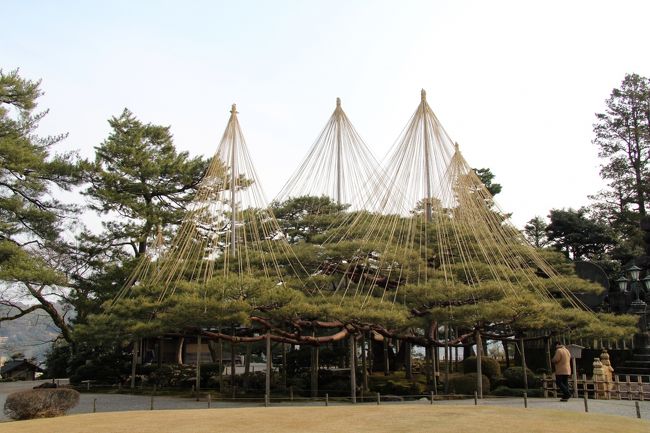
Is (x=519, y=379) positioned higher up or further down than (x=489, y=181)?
further down

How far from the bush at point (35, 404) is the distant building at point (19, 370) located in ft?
69.7

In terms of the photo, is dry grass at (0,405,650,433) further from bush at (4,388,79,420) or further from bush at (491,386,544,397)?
bush at (491,386,544,397)

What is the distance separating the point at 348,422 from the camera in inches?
419

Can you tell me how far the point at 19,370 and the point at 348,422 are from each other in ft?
93.4

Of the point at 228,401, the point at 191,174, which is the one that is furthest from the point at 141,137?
the point at 228,401

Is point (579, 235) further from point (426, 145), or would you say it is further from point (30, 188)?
point (30, 188)

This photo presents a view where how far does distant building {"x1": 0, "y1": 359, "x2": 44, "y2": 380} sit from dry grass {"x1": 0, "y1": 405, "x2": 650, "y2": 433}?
74.9 feet

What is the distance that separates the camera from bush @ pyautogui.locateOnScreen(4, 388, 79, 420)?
12609 mm

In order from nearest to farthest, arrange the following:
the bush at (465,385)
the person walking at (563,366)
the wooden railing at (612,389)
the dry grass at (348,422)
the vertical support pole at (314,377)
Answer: the dry grass at (348,422) < the person walking at (563,366) < the wooden railing at (612,389) < the bush at (465,385) < the vertical support pole at (314,377)

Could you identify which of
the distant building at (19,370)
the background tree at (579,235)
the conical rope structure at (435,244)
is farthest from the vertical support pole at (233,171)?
the background tree at (579,235)

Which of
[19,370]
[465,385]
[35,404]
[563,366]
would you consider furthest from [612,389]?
[19,370]

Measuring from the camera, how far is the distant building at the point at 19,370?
31261 mm

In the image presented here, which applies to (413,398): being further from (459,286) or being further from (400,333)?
(459,286)

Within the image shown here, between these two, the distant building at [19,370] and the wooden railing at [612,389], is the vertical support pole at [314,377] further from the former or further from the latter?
the distant building at [19,370]
